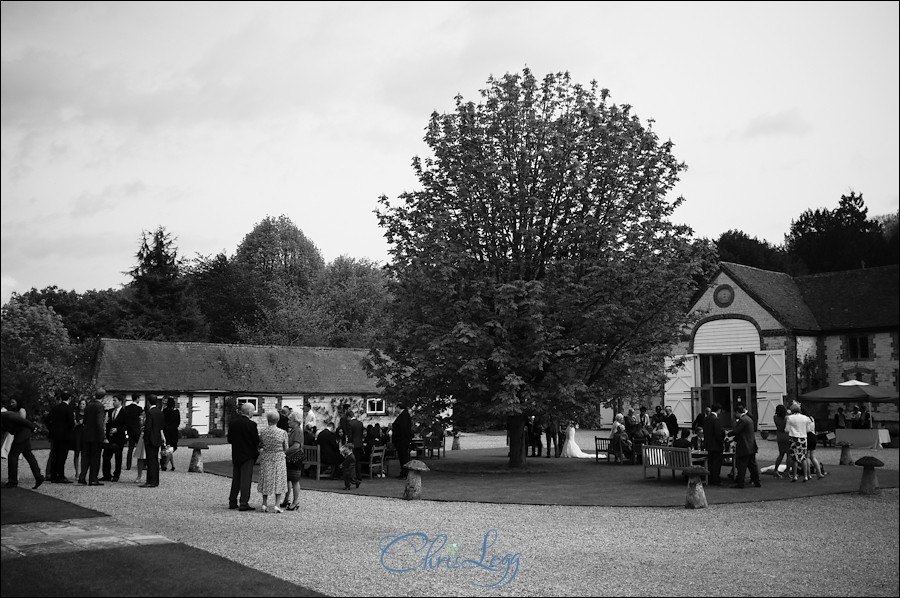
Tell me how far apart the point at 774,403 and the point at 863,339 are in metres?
4.91

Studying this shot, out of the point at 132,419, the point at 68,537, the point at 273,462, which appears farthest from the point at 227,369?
the point at 68,537

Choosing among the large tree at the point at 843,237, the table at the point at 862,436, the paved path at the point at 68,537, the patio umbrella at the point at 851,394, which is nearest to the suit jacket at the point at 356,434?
the paved path at the point at 68,537

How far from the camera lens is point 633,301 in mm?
19547

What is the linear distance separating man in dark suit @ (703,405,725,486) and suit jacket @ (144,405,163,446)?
1210cm

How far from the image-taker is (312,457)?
1916cm

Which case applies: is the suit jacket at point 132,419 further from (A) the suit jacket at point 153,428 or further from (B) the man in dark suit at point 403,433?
(B) the man in dark suit at point 403,433

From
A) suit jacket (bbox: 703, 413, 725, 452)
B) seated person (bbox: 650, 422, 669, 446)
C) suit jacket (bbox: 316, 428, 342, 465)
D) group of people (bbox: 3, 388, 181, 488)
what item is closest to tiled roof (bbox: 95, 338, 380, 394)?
seated person (bbox: 650, 422, 669, 446)

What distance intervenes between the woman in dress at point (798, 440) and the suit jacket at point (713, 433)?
184 cm

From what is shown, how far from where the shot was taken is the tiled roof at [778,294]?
35.3 meters

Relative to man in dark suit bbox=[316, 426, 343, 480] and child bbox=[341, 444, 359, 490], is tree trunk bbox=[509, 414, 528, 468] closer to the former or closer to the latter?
man in dark suit bbox=[316, 426, 343, 480]

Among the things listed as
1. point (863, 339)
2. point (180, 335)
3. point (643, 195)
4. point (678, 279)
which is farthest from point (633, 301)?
point (180, 335)

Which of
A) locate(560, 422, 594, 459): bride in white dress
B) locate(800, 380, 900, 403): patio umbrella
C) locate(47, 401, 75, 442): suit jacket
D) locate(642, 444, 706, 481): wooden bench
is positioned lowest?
locate(560, 422, 594, 459): bride in white dress

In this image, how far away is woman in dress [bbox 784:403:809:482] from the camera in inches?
697

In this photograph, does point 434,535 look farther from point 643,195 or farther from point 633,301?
point 643,195
